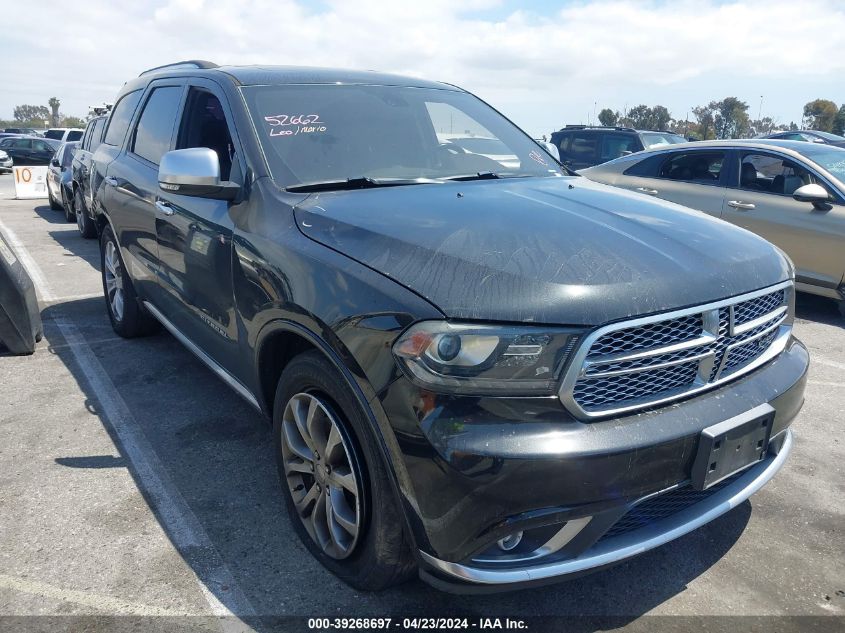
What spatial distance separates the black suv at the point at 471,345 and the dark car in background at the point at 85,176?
339 cm

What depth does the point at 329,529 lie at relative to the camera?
260cm

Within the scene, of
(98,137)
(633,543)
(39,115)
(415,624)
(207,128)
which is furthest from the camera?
(39,115)

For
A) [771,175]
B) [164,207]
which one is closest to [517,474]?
[164,207]

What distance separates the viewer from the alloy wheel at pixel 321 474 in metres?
2.40

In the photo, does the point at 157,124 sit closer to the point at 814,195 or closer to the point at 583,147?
the point at 814,195

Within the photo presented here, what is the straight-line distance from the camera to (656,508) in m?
2.23

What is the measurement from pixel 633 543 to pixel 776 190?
18.7 ft

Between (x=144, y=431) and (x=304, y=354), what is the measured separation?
71.2 inches

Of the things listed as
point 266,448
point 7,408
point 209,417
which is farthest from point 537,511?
point 7,408

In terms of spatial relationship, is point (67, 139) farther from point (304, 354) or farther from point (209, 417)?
point (304, 354)

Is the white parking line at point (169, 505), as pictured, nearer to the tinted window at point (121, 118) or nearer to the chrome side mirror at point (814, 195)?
the tinted window at point (121, 118)

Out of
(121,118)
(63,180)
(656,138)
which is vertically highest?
(656,138)

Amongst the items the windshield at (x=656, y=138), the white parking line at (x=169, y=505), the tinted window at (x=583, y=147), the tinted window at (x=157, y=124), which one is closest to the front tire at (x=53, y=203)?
the tinted window at (x=583, y=147)

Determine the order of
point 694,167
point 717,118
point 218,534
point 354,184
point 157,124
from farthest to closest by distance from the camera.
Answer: point 717,118 → point 694,167 → point 157,124 → point 354,184 → point 218,534
